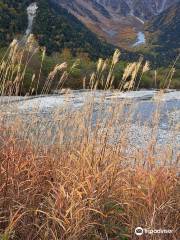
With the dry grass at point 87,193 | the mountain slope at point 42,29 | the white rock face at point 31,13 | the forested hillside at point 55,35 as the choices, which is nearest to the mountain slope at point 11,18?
the mountain slope at point 42,29

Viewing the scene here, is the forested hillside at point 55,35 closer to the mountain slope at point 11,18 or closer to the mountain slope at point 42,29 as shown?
the mountain slope at point 42,29

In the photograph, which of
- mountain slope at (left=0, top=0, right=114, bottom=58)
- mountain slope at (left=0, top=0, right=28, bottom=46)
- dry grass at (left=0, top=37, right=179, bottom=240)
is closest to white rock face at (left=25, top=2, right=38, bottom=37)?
mountain slope at (left=0, top=0, right=114, bottom=58)

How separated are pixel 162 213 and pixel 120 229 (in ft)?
1.25

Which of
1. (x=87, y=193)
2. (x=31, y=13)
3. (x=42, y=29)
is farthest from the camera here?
(x=31, y=13)

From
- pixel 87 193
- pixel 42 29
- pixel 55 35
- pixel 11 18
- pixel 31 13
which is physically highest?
pixel 31 13

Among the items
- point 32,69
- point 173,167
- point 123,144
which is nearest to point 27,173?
point 123,144

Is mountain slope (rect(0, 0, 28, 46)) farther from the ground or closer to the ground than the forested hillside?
farther from the ground

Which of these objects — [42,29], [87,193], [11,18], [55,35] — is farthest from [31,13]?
[87,193]

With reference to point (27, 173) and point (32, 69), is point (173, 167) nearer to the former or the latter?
point (27, 173)

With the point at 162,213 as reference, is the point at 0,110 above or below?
above

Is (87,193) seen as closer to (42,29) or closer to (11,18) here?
(42,29)

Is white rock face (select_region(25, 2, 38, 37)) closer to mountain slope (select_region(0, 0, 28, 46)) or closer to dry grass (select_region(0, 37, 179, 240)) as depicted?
mountain slope (select_region(0, 0, 28, 46))

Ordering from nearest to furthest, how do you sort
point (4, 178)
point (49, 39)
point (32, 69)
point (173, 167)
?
1. point (4, 178)
2. point (173, 167)
3. point (32, 69)
4. point (49, 39)

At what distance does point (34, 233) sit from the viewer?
4141 millimetres
